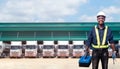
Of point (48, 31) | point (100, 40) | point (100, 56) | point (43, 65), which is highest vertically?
point (100, 40)

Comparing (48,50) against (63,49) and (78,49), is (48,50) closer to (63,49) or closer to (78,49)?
(63,49)

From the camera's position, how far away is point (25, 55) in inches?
1730

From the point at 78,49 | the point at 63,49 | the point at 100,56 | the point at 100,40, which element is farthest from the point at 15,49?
the point at 100,40

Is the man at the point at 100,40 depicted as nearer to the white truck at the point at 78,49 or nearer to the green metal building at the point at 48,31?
the white truck at the point at 78,49

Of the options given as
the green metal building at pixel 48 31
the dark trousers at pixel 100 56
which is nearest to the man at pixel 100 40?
the dark trousers at pixel 100 56

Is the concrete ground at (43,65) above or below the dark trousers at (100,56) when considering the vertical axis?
below

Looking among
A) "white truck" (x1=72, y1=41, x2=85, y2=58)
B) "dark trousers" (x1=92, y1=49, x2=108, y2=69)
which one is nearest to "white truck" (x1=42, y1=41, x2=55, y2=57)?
"white truck" (x1=72, y1=41, x2=85, y2=58)

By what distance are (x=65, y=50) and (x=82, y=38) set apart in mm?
7801

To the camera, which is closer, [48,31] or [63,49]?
[63,49]

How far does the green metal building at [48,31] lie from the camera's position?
51.4 m

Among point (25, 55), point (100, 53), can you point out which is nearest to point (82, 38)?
point (25, 55)

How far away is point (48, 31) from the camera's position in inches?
2052

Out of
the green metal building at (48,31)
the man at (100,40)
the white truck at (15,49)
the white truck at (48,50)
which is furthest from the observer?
the green metal building at (48,31)

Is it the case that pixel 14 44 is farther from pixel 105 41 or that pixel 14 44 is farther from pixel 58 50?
pixel 105 41
